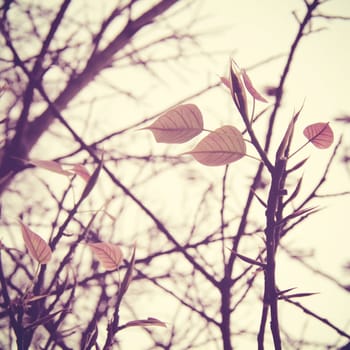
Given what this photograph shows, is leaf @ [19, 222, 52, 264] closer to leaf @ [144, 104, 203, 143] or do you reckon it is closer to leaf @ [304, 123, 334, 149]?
leaf @ [144, 104, 203, 143]

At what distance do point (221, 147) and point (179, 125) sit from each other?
0.07 meters

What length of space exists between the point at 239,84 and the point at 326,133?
0.20 m

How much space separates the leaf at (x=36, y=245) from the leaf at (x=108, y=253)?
0.09m

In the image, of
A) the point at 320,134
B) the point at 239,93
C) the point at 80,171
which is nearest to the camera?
the point at 239,93

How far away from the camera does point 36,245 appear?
0.63m

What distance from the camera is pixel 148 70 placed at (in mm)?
2639

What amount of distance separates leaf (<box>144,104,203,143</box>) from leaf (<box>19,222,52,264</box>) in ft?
1.02

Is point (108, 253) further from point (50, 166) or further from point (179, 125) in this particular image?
point (179, 125)

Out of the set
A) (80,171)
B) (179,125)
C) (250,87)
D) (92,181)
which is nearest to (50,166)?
(80,171)

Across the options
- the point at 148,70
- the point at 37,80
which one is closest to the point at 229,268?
the point at 37,80

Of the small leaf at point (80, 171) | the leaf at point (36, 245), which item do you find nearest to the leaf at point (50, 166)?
the small leaf at point (80, 171)

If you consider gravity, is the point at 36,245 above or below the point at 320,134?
below

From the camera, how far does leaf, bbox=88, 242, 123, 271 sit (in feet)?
2.11

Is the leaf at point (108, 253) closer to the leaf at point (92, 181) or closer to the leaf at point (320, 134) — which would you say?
the leaf at point (92, 181)
